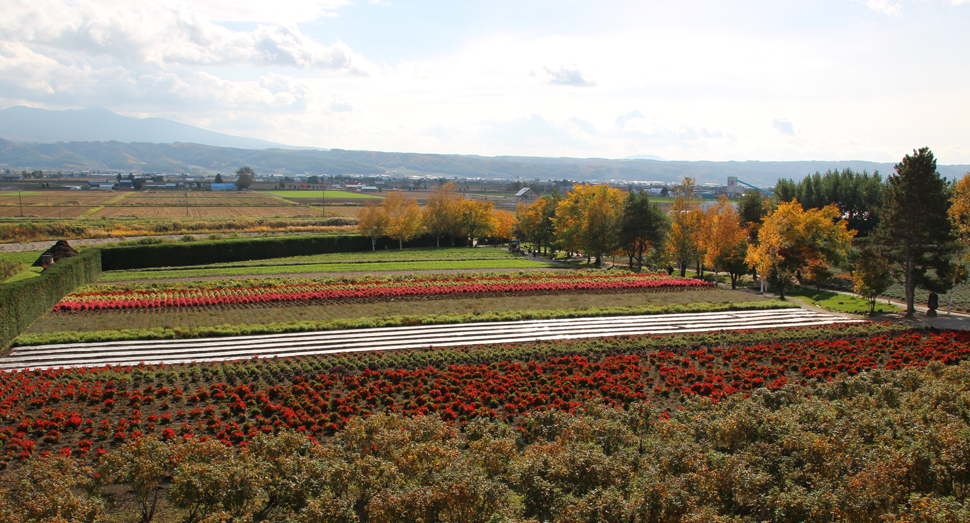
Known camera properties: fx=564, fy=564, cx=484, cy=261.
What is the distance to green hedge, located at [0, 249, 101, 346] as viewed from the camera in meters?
22.8

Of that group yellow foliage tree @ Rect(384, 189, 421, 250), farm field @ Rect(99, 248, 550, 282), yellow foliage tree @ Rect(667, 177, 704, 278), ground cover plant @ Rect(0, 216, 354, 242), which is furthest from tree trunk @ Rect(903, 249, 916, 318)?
ground cover plant @ Rect(0, 216, 354, 242)

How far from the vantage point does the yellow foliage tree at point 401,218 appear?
6750cm

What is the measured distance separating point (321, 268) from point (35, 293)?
75.4ft

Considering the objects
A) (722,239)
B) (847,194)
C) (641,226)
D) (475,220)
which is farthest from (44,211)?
(847,194)

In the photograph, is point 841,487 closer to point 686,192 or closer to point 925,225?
point 925,225

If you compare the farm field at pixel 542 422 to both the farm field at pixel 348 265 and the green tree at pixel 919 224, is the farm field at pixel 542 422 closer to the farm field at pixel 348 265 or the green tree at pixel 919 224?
the green tree at pixel 919 224

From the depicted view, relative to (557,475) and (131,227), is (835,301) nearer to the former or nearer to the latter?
(557,475)

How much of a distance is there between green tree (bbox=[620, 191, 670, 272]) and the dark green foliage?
79.9 ft

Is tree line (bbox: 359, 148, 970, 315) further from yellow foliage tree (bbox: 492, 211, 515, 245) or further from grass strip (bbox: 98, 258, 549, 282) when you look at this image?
grass strip (bbox: 98, 258, 549, 282)

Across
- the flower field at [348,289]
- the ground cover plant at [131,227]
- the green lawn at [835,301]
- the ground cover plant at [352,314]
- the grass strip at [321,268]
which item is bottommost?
the green lawn at [835,301]

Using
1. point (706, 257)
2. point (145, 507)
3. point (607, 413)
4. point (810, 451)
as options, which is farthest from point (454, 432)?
point (706, 257)

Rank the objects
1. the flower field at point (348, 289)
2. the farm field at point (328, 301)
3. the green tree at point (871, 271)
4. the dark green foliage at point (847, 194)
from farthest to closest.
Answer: the dark green foliage at point (847, 194) < the flower field at point (348, 289) < the green tree at point (871, 271) < the farm field at point (328, 301)

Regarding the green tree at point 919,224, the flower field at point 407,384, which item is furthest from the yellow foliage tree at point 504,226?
the flower field at point 407,384

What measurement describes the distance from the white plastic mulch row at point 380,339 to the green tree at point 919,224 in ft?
15.0
